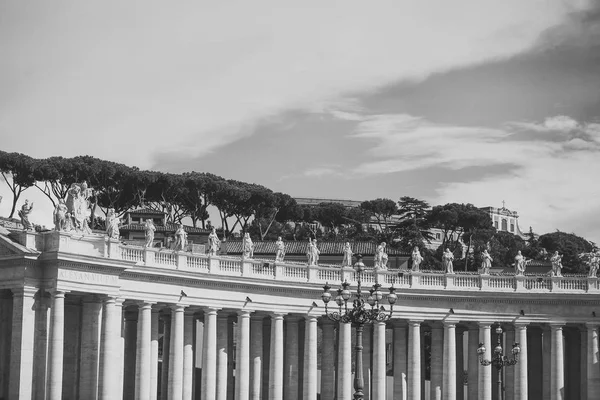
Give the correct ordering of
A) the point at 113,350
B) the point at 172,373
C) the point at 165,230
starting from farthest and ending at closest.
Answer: the point at 165,230 → the point at 172,373 → the point at 113,350

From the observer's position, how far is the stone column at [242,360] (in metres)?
101

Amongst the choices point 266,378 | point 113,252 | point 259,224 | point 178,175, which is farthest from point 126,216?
point 113,252

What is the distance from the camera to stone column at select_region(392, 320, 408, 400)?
111125 millimetres

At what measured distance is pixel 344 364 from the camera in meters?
106

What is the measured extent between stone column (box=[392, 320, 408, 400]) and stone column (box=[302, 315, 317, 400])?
9.18m

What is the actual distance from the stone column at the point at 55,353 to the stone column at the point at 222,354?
19.9 m

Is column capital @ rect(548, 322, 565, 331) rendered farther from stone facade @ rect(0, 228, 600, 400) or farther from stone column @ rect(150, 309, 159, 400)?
stone column @ rect(150, 309, 159, 400)

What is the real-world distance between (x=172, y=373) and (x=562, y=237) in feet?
371

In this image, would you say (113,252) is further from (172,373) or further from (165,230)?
(165,230)

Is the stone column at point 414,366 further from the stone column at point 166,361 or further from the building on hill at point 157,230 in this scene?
the building on hill at point 157,230

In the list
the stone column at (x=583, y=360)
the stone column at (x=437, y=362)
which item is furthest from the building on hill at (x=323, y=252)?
the stone column at (x=583, y=360)

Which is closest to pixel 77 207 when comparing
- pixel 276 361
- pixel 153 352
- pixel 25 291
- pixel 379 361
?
pixel 25 291

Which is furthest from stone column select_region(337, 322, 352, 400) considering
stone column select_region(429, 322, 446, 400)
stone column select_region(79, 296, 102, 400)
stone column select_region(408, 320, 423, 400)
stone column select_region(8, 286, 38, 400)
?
stone column select_region(8, 286, 38, 400)

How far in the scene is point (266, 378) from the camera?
108 m
